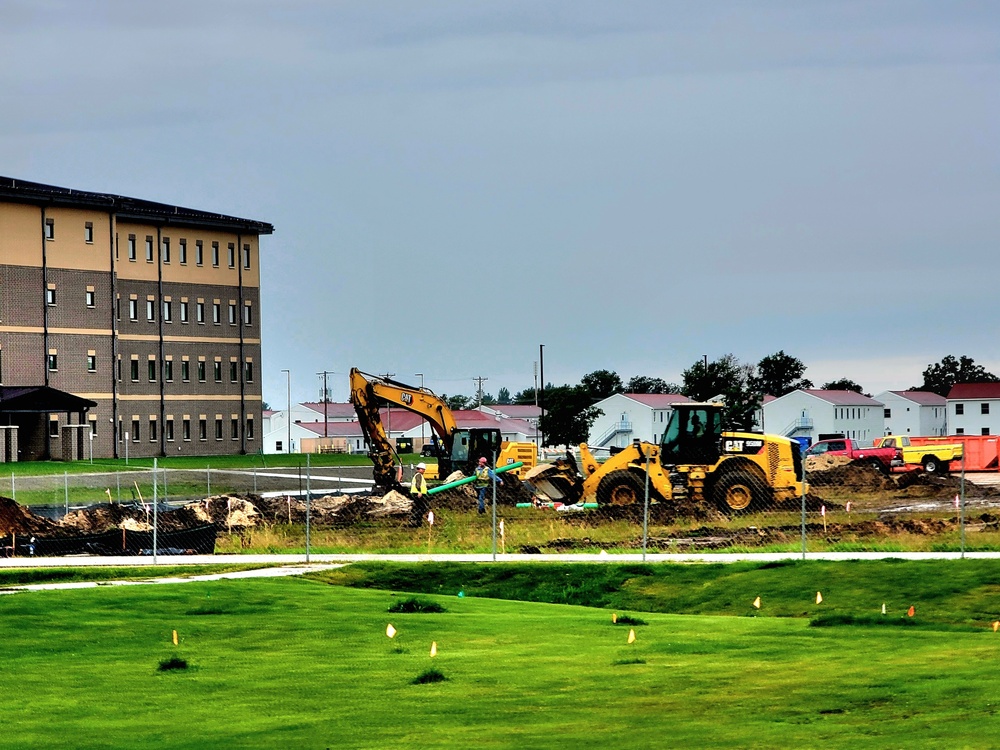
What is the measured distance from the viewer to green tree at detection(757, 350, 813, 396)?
589 feet

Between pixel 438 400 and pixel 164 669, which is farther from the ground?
pixel 438 400

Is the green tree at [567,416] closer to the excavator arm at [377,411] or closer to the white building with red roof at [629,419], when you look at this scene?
the white building with red roof at [629,419]

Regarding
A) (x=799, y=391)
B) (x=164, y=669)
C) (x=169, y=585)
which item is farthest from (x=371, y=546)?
(x=799, y=391)

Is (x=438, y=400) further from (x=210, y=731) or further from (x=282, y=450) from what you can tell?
(x=282, y=450)

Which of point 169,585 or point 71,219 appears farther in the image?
point 71,219

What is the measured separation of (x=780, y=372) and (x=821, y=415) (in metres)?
27.2

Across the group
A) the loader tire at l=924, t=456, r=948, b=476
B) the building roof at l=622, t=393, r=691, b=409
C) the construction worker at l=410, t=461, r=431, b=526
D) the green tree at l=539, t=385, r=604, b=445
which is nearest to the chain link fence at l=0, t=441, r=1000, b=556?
the construction worker at l=410, t=461, r=431, b=526

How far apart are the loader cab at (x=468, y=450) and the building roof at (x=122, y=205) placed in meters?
42.5

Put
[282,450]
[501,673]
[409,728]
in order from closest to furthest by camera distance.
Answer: [409,728] → [501,673] → [282,450]

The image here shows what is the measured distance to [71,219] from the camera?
9200 centimetres

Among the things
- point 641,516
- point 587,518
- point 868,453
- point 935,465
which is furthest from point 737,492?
point 868,453

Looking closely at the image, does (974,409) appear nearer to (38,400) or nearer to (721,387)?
(721,387)

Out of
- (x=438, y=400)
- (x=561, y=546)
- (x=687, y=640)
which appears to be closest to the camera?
(x=687, y=640)

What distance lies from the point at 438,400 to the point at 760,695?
145 feet
